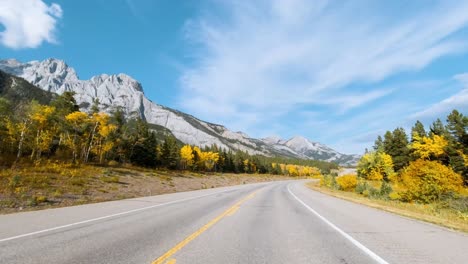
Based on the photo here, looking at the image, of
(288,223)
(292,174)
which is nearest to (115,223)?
(288,223)

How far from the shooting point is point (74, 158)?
47.0 metres

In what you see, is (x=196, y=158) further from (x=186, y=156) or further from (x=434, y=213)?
(x=434, y=213)

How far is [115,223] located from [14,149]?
58125 mm

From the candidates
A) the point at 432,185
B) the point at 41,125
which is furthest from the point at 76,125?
the point at 432,185

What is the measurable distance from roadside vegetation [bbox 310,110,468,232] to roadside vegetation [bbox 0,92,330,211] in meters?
20.0

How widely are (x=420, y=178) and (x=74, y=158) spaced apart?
2012 inches

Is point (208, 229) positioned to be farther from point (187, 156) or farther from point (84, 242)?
point (187, 156)

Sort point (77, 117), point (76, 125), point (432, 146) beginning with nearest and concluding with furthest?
point (77, 117) < point (76, 125) < point (432, 146)

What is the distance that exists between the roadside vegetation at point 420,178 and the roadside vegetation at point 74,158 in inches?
788

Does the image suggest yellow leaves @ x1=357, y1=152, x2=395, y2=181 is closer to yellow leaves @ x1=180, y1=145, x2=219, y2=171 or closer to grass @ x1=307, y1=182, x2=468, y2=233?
grass @ x1=307, y1=182, x2=468, y2=233

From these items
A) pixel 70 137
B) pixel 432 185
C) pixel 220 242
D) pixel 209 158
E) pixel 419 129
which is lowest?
pixel 220 242

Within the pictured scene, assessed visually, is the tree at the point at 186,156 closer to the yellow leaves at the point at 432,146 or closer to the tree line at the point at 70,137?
the tree line at the point at 70,137

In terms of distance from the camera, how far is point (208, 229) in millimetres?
8484

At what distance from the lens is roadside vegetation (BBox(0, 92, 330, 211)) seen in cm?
1914
